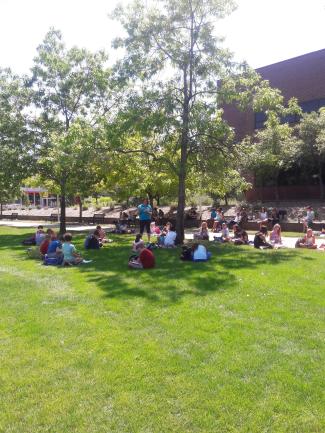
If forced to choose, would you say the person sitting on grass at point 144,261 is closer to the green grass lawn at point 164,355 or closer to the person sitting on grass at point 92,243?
the green grass lawn at point 164,355

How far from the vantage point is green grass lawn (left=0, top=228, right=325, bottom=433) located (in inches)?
161

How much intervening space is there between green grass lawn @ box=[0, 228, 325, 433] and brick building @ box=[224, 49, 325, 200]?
26.4 metres

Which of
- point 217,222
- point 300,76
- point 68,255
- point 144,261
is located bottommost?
point 144,261

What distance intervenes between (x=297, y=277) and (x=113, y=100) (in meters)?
15.4

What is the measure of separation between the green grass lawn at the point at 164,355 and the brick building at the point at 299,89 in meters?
26.4

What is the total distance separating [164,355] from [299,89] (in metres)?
34.6

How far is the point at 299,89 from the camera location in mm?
35875

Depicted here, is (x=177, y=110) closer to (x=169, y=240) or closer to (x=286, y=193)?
(x=169, y=240)

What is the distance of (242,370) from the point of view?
196 inches

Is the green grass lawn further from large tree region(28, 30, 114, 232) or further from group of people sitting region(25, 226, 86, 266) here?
large tree region(28, 30, 114, 232)

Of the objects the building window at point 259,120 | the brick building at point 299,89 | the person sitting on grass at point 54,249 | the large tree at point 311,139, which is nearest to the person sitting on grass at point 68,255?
the person sitting on grass at point 54,249

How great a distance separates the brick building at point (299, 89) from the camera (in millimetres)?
34688

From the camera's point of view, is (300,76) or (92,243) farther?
(300,76)

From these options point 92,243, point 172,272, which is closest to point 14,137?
point 92,243
